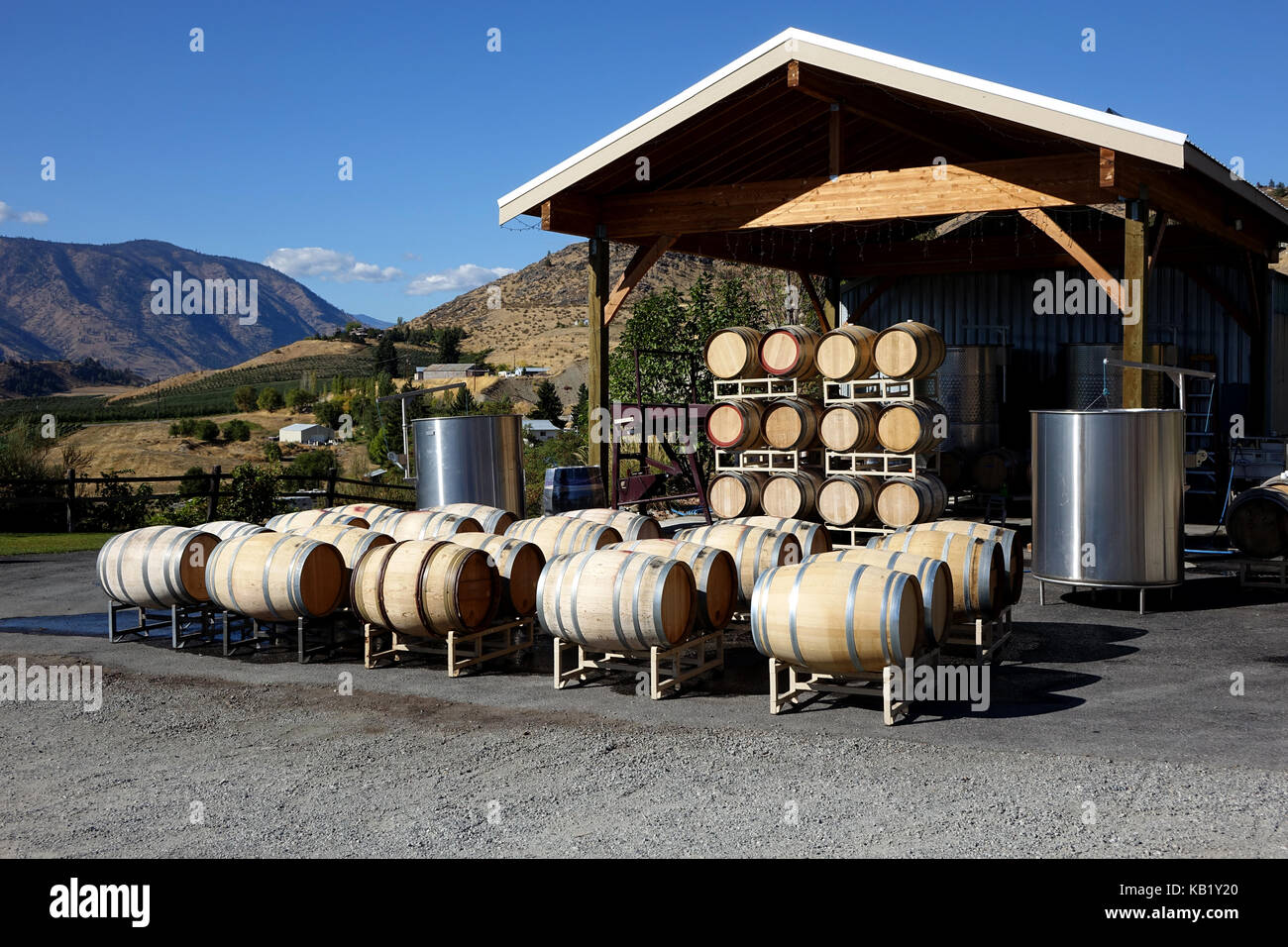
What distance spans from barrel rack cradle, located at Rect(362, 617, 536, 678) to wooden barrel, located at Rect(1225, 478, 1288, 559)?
7.34 m

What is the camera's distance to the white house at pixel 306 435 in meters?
68.2

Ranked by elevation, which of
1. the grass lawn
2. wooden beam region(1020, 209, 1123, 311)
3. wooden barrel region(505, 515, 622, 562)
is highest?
wooden beam region(1020, 209, 1123, 311)

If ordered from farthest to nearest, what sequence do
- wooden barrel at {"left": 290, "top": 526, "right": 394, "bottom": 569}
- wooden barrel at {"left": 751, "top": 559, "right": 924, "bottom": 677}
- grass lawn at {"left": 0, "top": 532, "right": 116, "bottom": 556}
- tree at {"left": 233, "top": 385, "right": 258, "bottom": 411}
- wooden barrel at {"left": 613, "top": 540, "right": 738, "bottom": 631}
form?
tree at {"left": 233, "top": 385, "right": 258, "bottom": 411} → grass lawn at {"left": 0, "top": 532, "right": 116, "bottom": 556} → wooden barrel at {"left": 290, "top": 526, "right": 394, "bottom": 569} → wooden barrel at {"left": 613, "top": 540, "right": 738, "bottom": 631} → wooden barrel at {"left": 751, "top": 559, "right": 924, "bottom": 677}

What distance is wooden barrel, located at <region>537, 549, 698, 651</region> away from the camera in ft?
24.9

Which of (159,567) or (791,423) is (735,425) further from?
(159,567)

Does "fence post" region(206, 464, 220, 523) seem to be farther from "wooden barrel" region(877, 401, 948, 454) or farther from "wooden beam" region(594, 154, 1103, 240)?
"wooden barrel" region(877, 401, 948, 454)

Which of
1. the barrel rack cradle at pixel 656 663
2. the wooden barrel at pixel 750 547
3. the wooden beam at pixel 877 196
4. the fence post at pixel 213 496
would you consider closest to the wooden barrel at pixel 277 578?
the barrel rack cradle at pixel 656 663

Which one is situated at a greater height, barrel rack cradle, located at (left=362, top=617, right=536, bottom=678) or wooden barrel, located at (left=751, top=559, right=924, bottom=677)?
wooden barrel, located at (left=751, top=559, right=924, bottom=677)

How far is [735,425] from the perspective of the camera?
1422 centimetres

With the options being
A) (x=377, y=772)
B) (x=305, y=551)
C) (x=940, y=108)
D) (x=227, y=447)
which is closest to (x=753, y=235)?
(x=940, y=108)

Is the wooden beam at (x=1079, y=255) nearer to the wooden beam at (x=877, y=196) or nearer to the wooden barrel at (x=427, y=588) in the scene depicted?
the wooden beam at (x=877, y=196)

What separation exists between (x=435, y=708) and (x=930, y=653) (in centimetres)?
335

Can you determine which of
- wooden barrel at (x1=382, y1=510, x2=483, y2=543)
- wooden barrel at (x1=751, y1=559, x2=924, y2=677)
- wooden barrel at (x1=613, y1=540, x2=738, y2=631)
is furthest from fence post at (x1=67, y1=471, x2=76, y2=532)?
wooden barrel at (x1=751, y1=559, x2=924, y2=677)

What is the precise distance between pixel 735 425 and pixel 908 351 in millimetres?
2354
